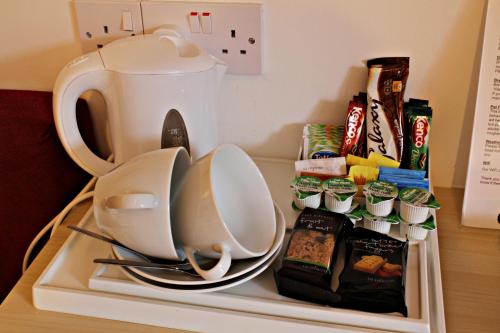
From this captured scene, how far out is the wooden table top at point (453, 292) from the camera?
2.13ft

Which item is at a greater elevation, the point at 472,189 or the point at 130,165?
the point at 130,165

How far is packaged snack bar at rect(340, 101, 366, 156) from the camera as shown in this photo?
850 millimetres

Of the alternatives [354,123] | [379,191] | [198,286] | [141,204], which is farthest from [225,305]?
[354,123]

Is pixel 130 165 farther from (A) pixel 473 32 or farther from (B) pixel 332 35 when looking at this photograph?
(A) pixel 473 32

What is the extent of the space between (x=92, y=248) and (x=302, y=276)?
1.05ft

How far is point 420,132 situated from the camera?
0.83 m

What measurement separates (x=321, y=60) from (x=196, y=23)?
0.72 ft

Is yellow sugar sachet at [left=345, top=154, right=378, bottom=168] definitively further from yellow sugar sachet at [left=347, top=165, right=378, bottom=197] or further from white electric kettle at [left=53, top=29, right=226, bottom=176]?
white electric kettle at [left=53, top=29, right=226, bottom=176]

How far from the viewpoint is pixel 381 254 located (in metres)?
0.67

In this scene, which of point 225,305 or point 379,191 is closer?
point 225,305

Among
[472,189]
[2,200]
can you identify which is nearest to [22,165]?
[2,200]

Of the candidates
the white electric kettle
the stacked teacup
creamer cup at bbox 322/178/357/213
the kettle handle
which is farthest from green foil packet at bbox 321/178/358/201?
the kettle handle

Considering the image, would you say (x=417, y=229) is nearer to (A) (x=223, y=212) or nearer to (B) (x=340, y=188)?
(B) (x=340, y=188)

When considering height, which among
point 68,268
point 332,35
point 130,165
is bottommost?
point 68,268
